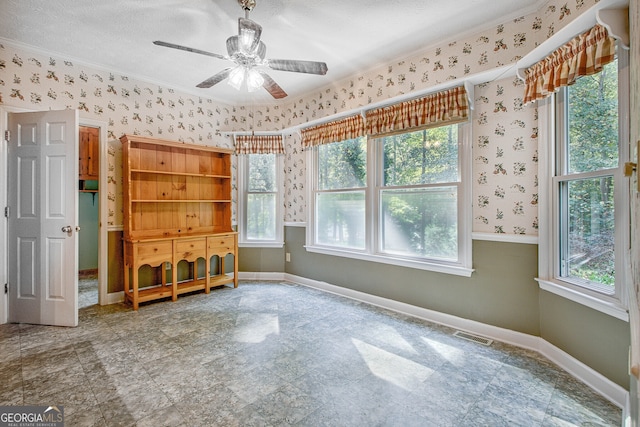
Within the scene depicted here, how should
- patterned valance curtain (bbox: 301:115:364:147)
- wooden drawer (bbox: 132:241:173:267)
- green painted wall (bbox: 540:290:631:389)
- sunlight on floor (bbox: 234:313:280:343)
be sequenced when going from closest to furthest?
1. green painted wall (bbox: 540:290:631:389)
2. sunlight on floor (bbox: 234:313:280:343)
3. wooden drawer (bbox: 132:241:173:267)
4. patterned valance curtain (bbox: 301:115:364:147)

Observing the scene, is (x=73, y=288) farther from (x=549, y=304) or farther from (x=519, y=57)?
(x=519, y=57)

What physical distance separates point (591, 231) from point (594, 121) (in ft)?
2.48

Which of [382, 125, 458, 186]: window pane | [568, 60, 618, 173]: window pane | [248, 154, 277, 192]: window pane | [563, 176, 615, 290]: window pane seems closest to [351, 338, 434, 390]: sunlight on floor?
[563, 176, 615, 290]: window pane

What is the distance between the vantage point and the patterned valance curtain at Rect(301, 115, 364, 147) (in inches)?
146

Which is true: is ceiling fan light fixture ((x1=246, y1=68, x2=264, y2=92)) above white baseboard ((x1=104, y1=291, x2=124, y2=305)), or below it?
above

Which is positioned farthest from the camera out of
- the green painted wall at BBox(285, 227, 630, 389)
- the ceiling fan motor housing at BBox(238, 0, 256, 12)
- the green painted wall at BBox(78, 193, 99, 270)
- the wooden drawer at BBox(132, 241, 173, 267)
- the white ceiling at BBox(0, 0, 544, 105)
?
the green painted wall at BBox(78, 193, 99, 270)

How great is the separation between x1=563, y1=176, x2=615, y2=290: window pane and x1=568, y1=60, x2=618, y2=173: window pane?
0.45ft

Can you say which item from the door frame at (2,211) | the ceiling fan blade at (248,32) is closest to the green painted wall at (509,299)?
the ceiling fan blade at (248,32)

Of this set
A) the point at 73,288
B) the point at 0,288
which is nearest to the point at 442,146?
the point at 73,288

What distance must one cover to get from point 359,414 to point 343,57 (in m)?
3.23

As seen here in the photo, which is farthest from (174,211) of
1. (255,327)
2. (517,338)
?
(517,338)

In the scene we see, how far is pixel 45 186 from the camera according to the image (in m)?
3.04

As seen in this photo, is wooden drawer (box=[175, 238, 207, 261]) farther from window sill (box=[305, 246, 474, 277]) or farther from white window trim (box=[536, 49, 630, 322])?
white window trim (box=[536, 49, 630, 322])

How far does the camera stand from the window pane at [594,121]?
1993mm
